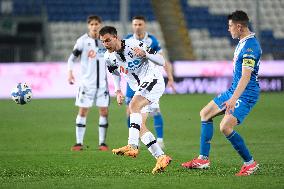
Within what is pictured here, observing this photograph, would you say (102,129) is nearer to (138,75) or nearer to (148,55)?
(138,75)

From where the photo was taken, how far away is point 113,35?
10.1m

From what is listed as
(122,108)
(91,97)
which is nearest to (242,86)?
(91,97)

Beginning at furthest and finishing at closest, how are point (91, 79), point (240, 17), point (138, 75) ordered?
point (91, 79)
point (138, 75)
point (240, 17)

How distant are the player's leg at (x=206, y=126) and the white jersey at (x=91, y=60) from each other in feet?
11.9

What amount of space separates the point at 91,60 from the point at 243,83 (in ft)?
15.5

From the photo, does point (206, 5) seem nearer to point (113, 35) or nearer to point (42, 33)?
point (42, 33)

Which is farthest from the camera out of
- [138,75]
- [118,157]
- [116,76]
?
[118,157]

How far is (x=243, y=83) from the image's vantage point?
9.52 m

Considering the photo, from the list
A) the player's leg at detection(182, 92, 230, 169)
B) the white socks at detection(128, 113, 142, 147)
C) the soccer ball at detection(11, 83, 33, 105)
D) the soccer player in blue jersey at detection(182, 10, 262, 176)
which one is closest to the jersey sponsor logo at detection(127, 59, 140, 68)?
the white socks at detection(128, 113, 142, 147)

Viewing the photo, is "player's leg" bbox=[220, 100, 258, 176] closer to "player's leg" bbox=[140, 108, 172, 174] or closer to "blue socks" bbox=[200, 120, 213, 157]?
"blue socks" bbox=[200, 120, 213, 157]

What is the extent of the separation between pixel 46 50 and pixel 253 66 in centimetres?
2200

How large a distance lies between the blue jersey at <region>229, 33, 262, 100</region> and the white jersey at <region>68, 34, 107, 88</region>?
4182 millimetres

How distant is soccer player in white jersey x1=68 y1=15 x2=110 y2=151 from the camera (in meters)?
13.5

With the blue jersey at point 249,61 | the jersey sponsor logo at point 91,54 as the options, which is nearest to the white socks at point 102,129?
the jersey sponsor logo at point 91,54
